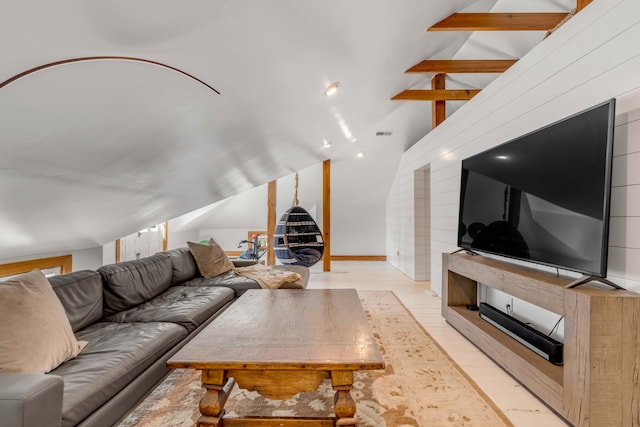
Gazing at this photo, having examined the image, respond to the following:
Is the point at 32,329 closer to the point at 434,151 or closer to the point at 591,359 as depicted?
the point at 591,359

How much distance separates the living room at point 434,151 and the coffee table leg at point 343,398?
1.49 m

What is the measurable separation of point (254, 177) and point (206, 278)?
5.86ft

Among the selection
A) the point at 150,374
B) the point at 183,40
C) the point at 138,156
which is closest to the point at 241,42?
the point at 183,40

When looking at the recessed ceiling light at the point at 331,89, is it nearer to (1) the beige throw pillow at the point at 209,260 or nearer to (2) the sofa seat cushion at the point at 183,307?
(2) the sofa seat cushion at the point at 183,307

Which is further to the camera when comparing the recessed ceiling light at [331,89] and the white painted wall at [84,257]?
the white painted wall at [84,257]

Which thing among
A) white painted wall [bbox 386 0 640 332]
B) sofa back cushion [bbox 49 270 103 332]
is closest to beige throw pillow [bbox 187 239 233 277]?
sofa back cushion [bbox 49 270 103 332]

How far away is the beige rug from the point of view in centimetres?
164

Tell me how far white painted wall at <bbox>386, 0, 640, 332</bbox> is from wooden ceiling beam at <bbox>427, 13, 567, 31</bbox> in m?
0.44

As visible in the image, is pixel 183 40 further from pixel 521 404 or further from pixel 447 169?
pixel 447 169

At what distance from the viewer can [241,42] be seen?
158 centimetres

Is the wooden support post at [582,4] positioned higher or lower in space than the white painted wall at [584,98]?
higher

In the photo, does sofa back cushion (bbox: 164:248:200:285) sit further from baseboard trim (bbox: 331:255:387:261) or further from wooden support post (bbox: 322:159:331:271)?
baseboard trim (bbox: 331:255:387:261)

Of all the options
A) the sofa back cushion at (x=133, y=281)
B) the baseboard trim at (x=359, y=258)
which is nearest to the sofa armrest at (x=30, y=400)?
the sofa back cushion at (x=133, y=281)

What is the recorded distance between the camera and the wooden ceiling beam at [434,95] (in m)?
4.23
